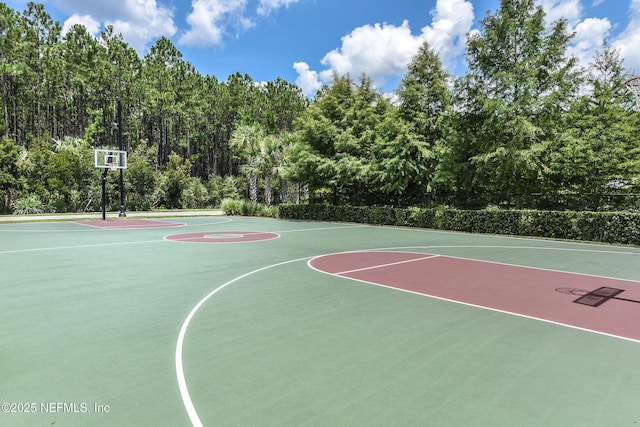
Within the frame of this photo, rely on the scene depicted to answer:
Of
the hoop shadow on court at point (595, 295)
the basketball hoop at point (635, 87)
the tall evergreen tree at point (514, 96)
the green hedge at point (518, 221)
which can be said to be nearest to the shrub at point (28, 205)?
the green hedge at point (518, 221)

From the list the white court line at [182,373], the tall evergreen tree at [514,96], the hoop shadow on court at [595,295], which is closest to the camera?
the white court line at [182,373]

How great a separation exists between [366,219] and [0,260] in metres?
17.1

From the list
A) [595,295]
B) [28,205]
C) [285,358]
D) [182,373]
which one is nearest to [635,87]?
[595,295]

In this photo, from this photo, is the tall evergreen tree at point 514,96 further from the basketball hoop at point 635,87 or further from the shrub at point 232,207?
the shrub at point 232,207

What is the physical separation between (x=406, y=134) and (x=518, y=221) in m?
7.09

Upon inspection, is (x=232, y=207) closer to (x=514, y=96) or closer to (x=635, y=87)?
(x=514, y=96)

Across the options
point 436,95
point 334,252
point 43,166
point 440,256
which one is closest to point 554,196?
point 436,95

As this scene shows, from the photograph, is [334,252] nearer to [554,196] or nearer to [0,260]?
[0,260]

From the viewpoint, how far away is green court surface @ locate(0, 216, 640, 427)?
3.08 m

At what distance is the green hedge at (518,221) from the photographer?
14047mm

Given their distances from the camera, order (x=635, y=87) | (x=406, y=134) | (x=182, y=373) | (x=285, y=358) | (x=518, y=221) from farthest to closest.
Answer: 1. (x=635, y=87)
2. (x=406, y=134)
3. (x=518, y=221)
4. (x=285, y=358)
5. (x=182, y=373)

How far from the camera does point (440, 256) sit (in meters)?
11.0

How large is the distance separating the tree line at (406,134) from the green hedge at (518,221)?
64.0 inches

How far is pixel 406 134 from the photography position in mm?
20000
